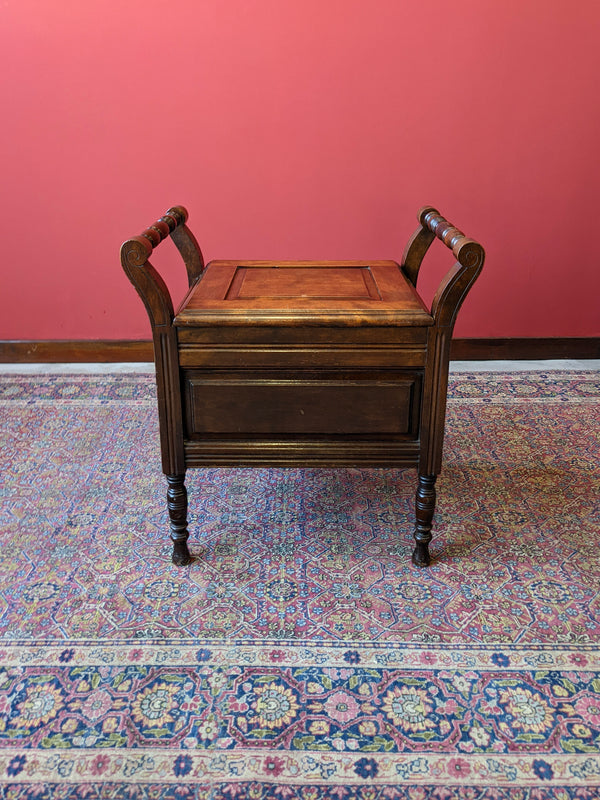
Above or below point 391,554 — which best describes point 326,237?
above

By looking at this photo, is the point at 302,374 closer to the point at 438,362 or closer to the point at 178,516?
the point at 438,362

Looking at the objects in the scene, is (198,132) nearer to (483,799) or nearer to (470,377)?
(470,377)

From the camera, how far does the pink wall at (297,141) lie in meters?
3.41

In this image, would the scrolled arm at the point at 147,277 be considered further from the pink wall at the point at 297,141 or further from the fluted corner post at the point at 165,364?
the pink wall at the point at 297,141

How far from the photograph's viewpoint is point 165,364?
2039 millimetres

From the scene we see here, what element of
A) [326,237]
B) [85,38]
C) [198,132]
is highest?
[85,38]

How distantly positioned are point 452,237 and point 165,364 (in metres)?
0.92

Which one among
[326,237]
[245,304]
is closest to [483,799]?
[245,304]

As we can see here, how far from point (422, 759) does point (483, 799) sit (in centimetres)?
15

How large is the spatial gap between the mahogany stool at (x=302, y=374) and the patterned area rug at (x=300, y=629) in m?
0.23

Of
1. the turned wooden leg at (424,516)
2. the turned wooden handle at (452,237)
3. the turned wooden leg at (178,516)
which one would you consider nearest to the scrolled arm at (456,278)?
the turned wooden handle at (452,237)

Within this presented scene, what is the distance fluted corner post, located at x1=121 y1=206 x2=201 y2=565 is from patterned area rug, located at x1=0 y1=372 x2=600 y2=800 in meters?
0.19

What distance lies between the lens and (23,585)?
2.16m

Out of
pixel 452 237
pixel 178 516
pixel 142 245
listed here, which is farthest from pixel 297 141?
pixel 178 516
